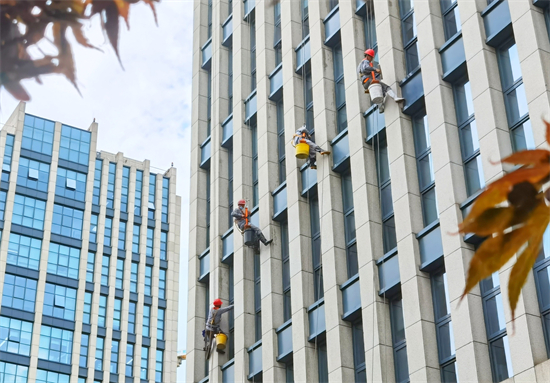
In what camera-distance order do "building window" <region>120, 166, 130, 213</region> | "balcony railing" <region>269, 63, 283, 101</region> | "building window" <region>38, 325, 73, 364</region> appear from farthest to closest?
1. "building window" <region>120, 166, 130, 213</region>
2. "building window" <region>38, 325, 73, 364</region>
3. "balcony railing" <region>269, 63, 283, 101</region>

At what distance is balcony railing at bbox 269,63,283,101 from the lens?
116ft

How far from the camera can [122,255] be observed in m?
86.6

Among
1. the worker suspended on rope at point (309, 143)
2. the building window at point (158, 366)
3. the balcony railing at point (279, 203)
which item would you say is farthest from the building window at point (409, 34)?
the building window at point (158, 366)

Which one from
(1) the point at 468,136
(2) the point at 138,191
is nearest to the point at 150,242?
(2) the point at 138,191

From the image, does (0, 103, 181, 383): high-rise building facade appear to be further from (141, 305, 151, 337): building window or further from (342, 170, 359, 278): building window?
(342, 170, 359, 278): building window

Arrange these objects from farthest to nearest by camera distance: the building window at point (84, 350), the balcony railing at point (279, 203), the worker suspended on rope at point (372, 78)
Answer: the building window at point (84, 350)
the balcony railing at point (279, 203)
the worker suspended on rope at point (372, 78)

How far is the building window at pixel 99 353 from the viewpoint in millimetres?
79500

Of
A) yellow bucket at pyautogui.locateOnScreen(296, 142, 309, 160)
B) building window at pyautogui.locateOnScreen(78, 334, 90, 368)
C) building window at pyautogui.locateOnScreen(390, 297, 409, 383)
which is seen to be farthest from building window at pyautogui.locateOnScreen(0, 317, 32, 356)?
building window at pyautogui.locateOnScreen(390, 297, 409, 383)

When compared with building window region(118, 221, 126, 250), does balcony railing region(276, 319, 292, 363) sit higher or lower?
lower

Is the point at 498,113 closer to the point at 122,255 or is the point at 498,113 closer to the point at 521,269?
the point at 521,269

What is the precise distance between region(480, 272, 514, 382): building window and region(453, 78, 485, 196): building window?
278 centimetres

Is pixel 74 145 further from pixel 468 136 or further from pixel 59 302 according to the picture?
pixel 468 136

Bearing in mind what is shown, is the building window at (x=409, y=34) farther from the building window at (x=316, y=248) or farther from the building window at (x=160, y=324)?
the building window at (x=160, y=324)

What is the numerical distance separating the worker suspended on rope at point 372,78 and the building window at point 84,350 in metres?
56.4
